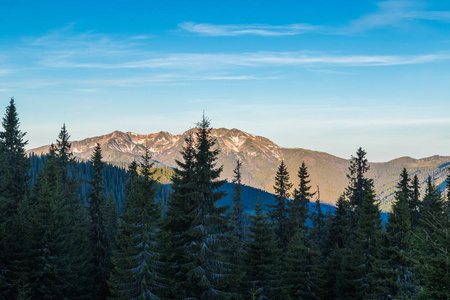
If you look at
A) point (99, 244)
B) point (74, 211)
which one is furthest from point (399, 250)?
point (74, 211)

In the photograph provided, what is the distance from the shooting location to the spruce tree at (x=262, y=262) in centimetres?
3241

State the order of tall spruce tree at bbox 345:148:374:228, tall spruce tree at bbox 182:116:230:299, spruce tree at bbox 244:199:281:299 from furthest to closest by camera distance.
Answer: tall spruce tree at bbox 345:148:374:228
spruce tree at bbox 244:199:281:299
tall spruce tree at bbox 182:116:230:299

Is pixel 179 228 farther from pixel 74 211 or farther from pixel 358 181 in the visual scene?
pixel 358 181

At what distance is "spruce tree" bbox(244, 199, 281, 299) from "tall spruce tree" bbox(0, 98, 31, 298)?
18939mm

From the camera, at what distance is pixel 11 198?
36.2m

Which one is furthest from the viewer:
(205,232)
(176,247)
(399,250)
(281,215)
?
(281,215)

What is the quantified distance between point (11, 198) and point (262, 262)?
25.8 m

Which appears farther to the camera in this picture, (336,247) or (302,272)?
(336,247)

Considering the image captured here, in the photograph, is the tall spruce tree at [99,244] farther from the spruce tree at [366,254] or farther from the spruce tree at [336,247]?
the spruce tree at [366,254]

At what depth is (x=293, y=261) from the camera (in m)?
36.2

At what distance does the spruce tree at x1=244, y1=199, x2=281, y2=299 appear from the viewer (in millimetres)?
32406

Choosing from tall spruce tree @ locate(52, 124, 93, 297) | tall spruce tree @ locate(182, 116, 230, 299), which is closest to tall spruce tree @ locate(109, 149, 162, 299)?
tall spruce tree @ locate(182, 116, 230, 299)

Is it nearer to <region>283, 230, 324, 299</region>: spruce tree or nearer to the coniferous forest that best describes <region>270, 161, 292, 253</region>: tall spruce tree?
the coniferous forest

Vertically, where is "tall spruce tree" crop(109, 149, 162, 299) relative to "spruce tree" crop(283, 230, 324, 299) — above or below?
above
